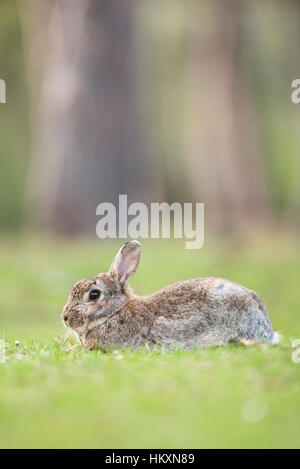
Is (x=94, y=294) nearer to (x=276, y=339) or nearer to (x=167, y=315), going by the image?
(x=167, y=315)

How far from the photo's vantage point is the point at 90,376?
866cm

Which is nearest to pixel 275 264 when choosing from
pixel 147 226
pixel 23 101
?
pixel 147 226

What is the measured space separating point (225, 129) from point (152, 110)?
5570 mm

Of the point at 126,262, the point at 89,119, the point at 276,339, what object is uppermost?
the point at 89,119

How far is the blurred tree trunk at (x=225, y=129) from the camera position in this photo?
3309 centimetres

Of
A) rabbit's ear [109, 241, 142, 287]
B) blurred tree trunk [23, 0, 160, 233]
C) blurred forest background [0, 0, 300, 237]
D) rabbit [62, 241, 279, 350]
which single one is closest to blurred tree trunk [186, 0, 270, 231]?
blurred forest background [0, 0, 300, 237]

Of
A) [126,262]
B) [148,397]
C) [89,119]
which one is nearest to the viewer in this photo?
[148,397]

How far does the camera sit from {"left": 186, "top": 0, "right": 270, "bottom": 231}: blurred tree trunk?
33.1 metres

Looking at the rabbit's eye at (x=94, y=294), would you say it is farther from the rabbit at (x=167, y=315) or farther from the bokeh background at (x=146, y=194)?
the bokeh background at (x=146, y=194)

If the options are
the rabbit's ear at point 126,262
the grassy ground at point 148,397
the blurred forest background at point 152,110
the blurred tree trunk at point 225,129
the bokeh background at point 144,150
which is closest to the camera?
the grassy ground at point 148,397

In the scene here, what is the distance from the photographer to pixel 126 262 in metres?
10.9

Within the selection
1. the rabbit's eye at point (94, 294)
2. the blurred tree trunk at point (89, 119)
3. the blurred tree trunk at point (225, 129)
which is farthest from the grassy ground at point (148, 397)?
the blurred tree trunk at point (225, 129)

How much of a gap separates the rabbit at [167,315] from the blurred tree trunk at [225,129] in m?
21.4

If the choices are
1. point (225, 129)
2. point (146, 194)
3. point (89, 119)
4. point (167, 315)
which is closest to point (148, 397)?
point (167, 315)
